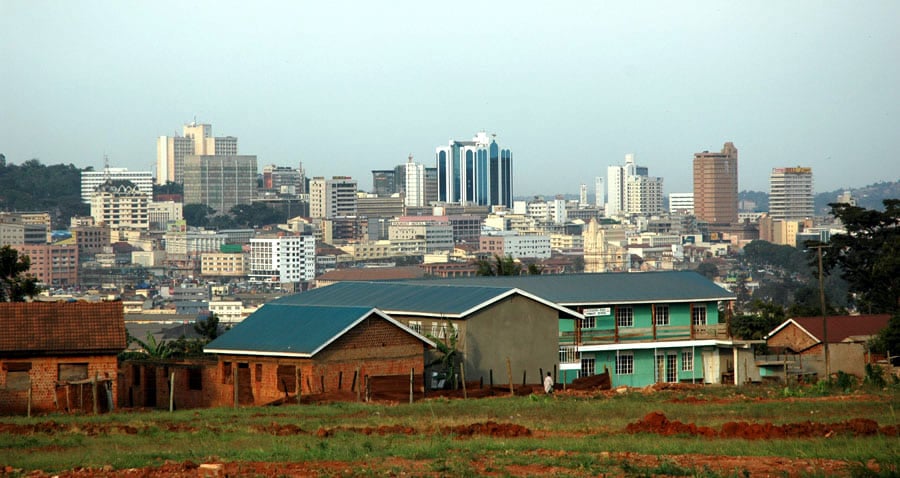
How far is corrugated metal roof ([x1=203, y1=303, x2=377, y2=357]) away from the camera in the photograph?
27.8 meters

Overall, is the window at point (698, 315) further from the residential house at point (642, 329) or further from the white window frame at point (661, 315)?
the white window frame at point (661, 315)

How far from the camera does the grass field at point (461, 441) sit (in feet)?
49.0

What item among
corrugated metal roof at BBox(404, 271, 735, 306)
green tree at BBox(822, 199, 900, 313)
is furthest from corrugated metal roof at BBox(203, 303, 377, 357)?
green tree at BBox(822, 199, 900, 313)

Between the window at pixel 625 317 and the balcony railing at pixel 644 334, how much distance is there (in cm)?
11

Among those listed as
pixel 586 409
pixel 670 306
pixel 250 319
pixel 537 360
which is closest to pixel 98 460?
pixel 586 409

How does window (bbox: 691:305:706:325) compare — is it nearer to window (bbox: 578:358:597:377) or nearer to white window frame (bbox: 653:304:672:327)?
white window frame (bbox: 653:304:672:327)

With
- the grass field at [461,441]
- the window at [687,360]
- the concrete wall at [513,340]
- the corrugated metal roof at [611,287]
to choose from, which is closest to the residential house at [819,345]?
the window at [687,360]

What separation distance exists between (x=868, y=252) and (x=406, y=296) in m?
34.3

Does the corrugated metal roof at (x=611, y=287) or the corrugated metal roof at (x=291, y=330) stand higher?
the corrugated metal roof at (x=611, y=287)

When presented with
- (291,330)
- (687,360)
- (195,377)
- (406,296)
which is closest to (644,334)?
(687,360)

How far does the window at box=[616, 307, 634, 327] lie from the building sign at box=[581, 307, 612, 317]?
17.4 inches

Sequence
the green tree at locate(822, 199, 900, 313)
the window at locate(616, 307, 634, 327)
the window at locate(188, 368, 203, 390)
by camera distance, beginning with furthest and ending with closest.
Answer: the green tree at locate(822, 199, 900, 313)
the window at locate(616, 307, 634, 327)
the window at locate(188, 368, 203, 390)

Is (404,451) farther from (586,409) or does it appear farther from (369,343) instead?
(369,343)

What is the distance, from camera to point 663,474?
1434cm
